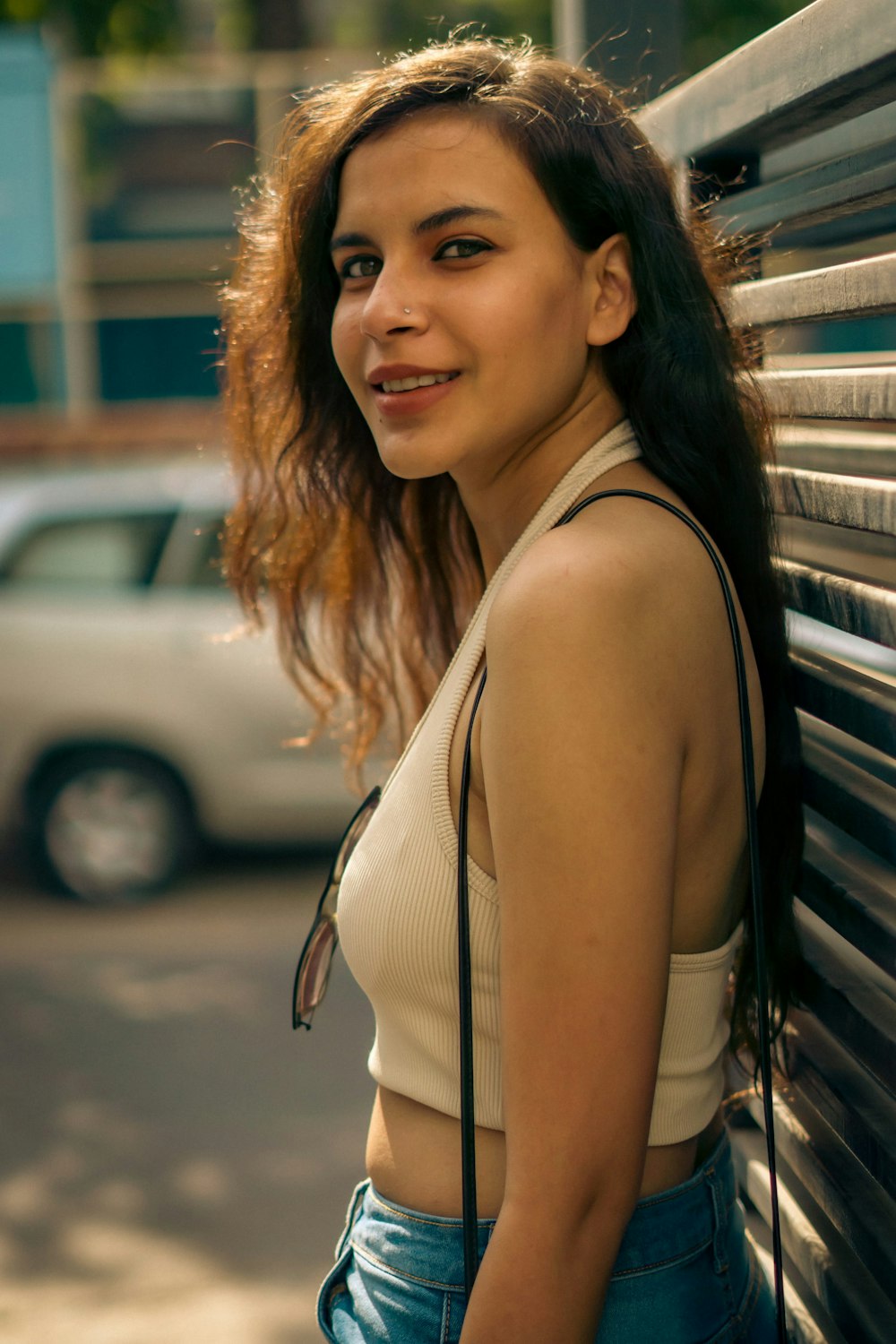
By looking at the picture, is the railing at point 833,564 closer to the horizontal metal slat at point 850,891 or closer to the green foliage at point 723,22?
the horizontal metal slat at point 850,891

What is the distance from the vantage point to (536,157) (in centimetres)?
164

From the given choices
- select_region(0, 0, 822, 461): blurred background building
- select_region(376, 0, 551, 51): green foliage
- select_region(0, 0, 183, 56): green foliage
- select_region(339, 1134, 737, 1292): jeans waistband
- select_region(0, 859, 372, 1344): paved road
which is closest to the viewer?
select_region(339, 1134, 737, 1292): jeans waistband

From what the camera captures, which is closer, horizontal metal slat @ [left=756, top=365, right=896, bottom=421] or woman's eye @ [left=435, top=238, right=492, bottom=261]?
horizontal metal slat @ [left=756, top=365, right=896, bottom=421]

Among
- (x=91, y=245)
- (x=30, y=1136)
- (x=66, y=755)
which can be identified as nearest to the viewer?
(x=30, y=1136)

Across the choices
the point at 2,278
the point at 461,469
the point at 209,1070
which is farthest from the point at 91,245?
the point at 461,469

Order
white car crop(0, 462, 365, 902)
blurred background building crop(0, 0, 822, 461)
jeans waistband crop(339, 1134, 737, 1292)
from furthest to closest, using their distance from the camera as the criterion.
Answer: blurred background building crop(0, 0, 822, 461)
white car crop(0, 462, 365, 902)
jeans waistband crop(339, 1134, 737, 1292)

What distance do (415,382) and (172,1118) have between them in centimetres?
395

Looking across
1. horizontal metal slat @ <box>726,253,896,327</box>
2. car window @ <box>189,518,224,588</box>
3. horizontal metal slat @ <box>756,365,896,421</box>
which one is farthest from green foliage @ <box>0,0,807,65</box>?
horizontal metal slat @ <box>756,365,896,421</box>

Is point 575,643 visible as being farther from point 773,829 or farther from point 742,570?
point 773,829

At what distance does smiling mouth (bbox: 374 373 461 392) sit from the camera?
1.65 m

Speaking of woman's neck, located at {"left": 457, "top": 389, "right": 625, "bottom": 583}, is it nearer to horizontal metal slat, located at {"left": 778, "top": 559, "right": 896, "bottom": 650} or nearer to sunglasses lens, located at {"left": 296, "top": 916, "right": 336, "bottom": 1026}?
horizontal metal slat, located at {"left": 778, "top": 559, "right": 896, "bottom": 650}

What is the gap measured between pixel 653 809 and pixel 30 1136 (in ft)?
13.7

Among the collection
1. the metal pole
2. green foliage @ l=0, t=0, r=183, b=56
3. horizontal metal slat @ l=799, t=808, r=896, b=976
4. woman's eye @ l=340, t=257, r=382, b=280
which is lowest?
horizontal metal slat @ l=799, t=808, r=896, b=976

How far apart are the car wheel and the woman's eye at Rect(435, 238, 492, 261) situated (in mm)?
5620
